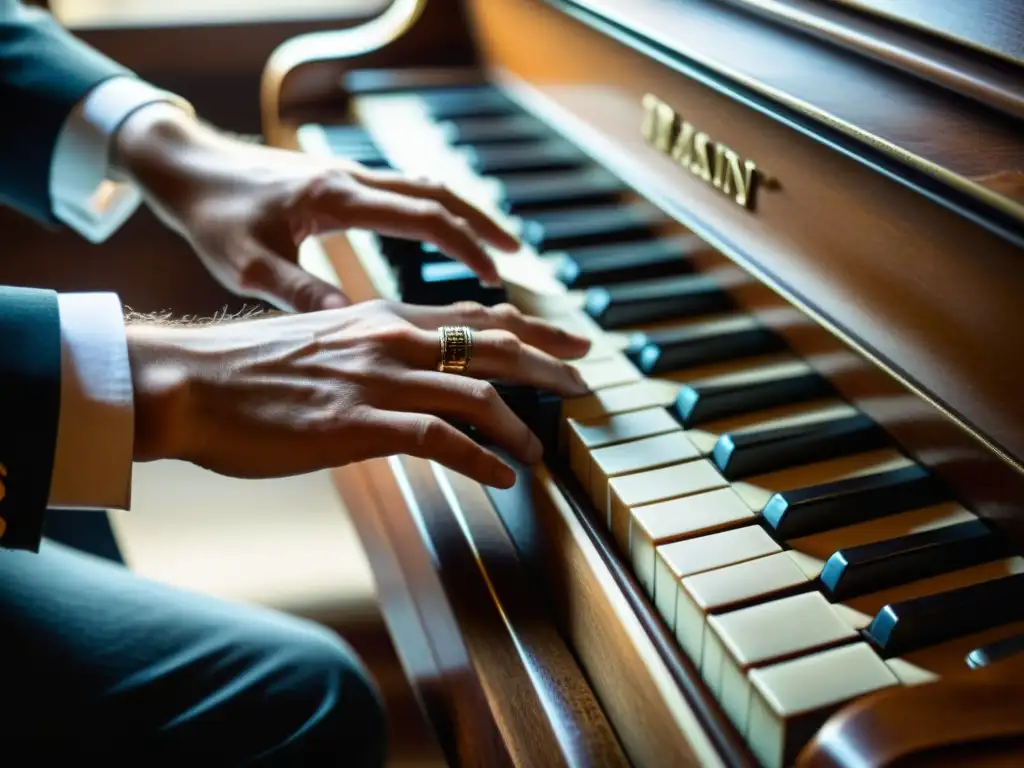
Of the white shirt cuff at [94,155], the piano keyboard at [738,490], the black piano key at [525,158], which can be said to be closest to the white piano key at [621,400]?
the piano keyboard at [738,490]

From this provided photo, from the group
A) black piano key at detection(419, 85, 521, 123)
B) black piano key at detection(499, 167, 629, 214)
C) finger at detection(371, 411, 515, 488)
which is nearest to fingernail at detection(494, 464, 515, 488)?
finger at detection(371, 411, 515, 488)

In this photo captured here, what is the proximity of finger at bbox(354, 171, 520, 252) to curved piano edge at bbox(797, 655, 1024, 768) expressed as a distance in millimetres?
637

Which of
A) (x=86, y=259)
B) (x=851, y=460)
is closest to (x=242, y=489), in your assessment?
(x=86, y=259)

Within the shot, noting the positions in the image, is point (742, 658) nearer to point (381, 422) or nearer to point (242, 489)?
point (381, 422)

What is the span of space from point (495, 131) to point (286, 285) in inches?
17.0

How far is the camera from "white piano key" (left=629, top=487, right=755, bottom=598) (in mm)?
676

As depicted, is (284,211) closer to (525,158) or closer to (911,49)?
(525,158)

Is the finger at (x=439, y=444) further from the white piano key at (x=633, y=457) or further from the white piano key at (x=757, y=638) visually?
the white piano key at (x=757, y=638)

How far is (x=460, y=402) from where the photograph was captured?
0.76 m

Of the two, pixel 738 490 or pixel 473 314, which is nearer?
pixel 738 490

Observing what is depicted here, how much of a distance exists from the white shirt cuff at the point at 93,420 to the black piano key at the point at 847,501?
0.45m

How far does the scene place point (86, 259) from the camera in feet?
5.84

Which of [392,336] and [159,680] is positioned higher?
[392,336]

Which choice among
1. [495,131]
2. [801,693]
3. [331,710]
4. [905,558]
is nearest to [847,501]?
[905,558]
